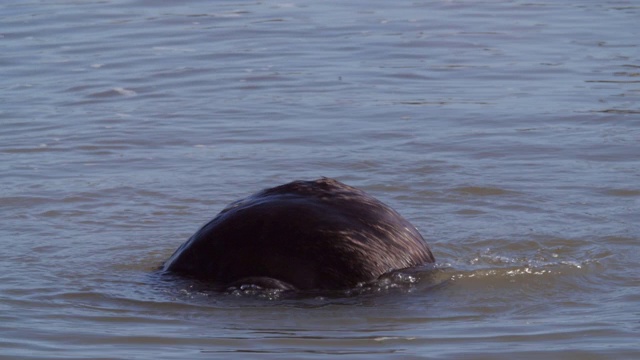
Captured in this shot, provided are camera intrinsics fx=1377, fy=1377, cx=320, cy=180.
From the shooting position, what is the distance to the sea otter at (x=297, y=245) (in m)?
5.68

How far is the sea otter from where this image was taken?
18.6 feet

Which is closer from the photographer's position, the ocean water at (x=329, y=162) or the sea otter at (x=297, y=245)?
the ocean water at (x=329, y=162)

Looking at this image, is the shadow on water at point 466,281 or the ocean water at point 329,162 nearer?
the ocean water at point 329,162

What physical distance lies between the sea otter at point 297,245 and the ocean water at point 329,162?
87 millimetres

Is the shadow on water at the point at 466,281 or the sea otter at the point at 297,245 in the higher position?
the sea otter at the point at 297,245

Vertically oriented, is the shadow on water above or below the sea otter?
below

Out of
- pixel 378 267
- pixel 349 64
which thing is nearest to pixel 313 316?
pixel 378 267

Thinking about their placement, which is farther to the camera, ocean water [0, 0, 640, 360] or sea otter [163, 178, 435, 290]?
sea otter [163, 178, 435, 290]

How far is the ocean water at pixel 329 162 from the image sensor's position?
552cm

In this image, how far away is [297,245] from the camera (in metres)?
5.66

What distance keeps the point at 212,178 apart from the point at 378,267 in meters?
2.93

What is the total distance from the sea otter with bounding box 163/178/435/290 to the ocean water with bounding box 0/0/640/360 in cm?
9

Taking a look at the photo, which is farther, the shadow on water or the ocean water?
the shadow on water

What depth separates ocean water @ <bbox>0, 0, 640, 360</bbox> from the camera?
5523 millimetres
